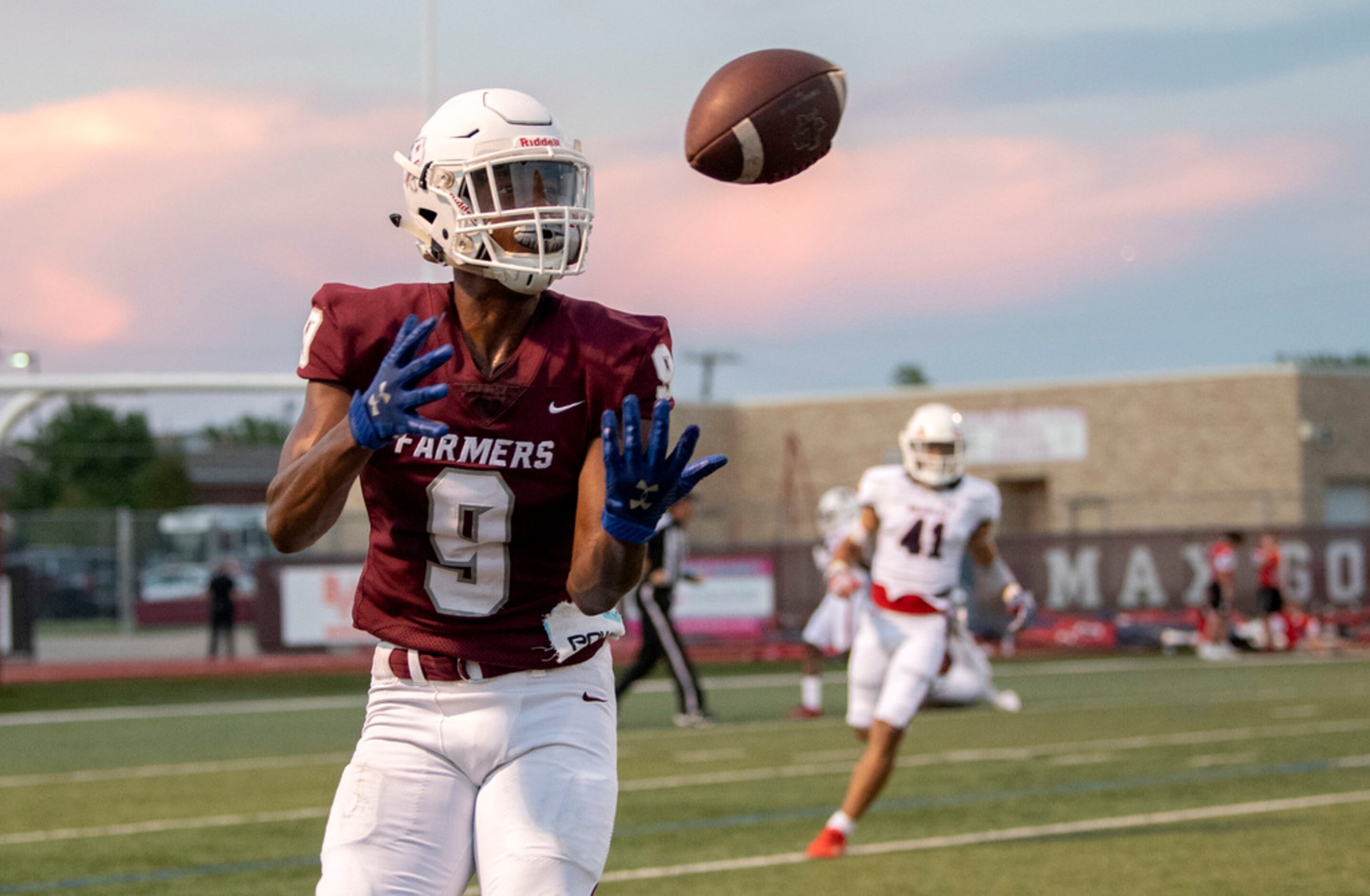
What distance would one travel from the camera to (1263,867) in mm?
7070

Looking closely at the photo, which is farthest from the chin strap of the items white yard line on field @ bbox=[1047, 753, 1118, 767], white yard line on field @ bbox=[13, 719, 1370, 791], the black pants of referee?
the black pants of referee

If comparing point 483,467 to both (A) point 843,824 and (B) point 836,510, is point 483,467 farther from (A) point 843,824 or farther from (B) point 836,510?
(B) point 836,510

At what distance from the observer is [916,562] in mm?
8242

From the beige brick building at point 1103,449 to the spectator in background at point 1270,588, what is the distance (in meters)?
5.54

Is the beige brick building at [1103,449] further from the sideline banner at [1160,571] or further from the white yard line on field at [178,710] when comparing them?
the white yard line on field at [178,710]

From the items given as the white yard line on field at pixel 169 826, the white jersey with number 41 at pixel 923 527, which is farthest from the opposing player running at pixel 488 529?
the white jersey with number 41 at pixel 923 527

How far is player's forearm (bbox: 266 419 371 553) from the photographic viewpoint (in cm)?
294

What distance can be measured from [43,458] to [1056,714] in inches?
2428

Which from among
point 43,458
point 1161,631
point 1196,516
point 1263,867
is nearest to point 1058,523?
point 1196,516

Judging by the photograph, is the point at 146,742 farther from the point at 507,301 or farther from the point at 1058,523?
the point at 1058,523

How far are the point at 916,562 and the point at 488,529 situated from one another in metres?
5.25

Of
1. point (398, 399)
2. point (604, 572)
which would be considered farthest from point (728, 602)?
point (398, 399)

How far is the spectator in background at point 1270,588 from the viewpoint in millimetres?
21234

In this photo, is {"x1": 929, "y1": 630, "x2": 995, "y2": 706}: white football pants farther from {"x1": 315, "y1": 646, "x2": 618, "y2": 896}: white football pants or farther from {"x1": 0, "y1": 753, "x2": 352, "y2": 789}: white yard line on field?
{"x1": 315, "y1": 646, "x2": 618, "y2": 896}: white football pants
